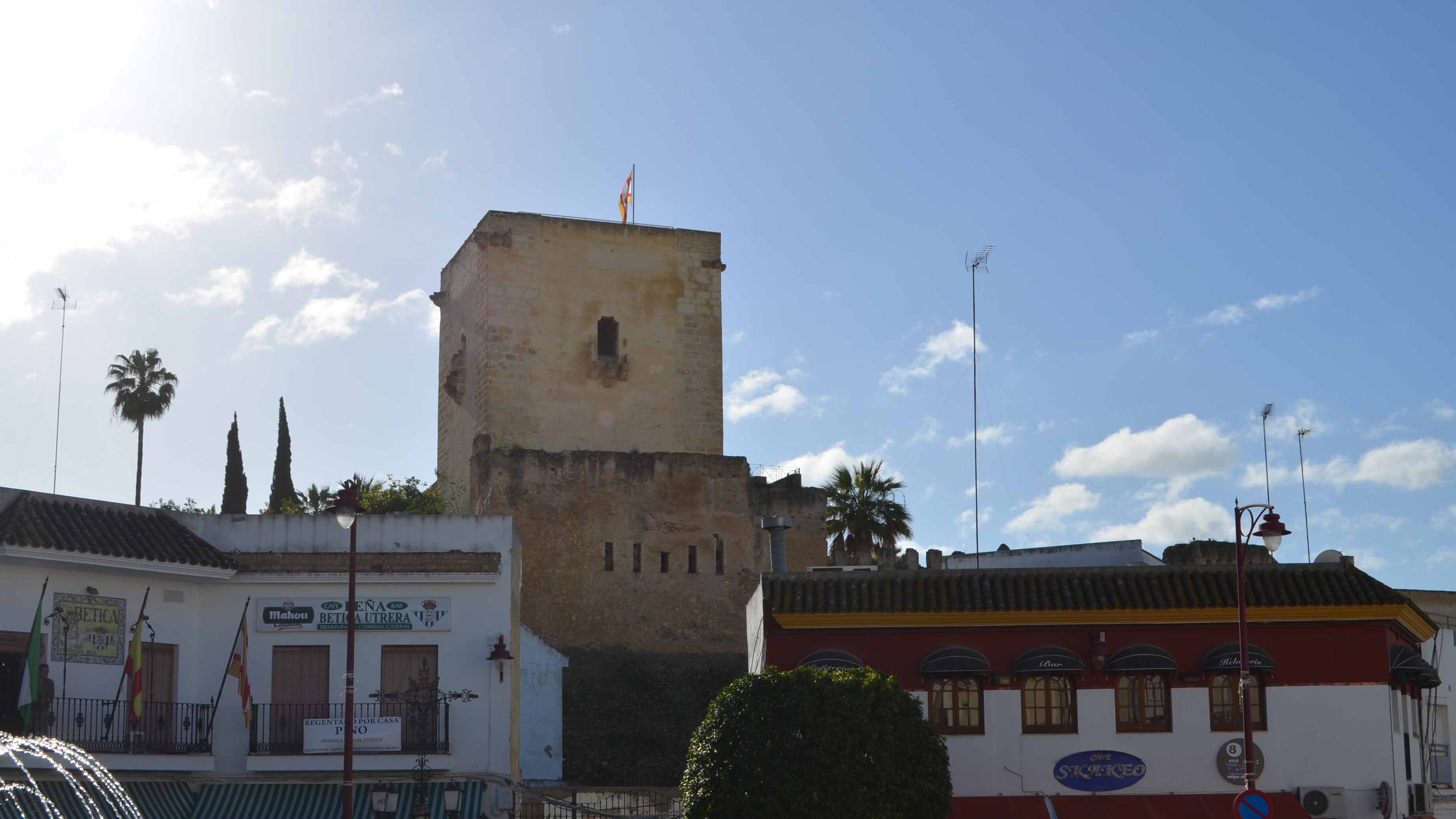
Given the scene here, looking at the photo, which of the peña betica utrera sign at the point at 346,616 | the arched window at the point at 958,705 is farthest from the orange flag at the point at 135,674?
the arched window at the point at 958,705

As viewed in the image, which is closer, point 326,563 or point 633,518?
point 326,563

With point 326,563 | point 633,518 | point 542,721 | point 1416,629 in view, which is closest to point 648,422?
point 633,518

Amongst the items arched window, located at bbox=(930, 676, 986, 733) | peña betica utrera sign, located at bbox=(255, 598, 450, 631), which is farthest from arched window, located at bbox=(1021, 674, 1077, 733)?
peña betica utrera sign, located at bbox=(255, 598, 450, 631)

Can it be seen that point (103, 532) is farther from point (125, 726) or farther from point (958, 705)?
point (958, 705)

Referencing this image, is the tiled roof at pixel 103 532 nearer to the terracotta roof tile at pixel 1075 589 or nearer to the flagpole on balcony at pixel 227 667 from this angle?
the flagpole on balcony at pixel 227 667

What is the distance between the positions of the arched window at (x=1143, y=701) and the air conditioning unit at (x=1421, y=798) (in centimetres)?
390

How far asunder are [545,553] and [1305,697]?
17.8 m

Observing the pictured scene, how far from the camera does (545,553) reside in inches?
1492

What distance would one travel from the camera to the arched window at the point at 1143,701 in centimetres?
2514

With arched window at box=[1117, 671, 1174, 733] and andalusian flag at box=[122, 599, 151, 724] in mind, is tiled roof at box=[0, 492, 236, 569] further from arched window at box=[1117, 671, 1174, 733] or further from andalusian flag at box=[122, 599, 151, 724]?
arched window at box=[1117, 671, 1174, 733]

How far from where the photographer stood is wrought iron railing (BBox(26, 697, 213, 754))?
2353 cm

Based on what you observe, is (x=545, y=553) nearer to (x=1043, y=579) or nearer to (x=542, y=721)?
(x=542, y=721)

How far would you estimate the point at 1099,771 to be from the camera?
24.9m

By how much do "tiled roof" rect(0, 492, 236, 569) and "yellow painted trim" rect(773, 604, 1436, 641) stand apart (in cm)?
868
